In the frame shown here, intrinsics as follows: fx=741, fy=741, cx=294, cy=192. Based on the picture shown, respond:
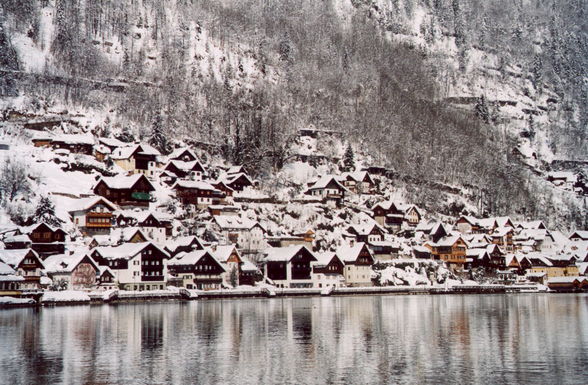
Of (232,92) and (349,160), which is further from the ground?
(232,92)

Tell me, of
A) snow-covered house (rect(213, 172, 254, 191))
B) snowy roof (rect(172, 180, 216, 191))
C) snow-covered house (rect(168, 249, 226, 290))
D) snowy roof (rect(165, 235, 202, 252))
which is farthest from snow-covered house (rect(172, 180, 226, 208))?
snow-covered house (rect(168, 249, 226, 290))

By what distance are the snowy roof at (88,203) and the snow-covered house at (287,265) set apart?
24216 millimetres

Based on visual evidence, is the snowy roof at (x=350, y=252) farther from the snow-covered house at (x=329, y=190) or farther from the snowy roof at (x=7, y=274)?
the snowy roof at (x=7, y=274)

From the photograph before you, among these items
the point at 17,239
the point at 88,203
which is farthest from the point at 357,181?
the point at 17,239

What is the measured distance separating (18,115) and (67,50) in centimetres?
3264

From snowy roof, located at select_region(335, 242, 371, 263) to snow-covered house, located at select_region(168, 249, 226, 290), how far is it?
75.2 feet

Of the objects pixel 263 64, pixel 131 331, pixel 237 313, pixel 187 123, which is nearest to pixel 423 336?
pixel 131 331

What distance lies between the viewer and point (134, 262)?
96.3m

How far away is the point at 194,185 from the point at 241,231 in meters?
11.3

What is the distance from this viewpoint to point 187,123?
148500mm

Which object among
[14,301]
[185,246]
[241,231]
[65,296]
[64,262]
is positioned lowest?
[14,301]

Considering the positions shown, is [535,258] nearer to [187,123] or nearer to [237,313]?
[187,123]

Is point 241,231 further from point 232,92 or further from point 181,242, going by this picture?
point 232,92

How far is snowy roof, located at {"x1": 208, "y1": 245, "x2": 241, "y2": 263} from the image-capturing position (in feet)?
337
